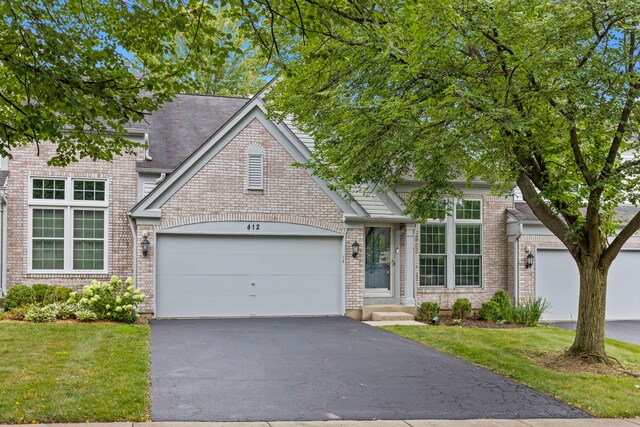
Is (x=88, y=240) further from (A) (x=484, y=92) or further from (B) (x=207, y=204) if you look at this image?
(A) (x=484, y=92)

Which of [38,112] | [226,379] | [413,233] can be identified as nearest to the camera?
[38,112]

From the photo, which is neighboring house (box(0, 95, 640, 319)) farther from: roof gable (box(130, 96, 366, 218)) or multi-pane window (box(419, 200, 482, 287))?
multi-pane window (box(419, 200, 482, 287))

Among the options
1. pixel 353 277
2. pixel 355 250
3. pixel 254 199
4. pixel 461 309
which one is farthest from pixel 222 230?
pixel 461 309

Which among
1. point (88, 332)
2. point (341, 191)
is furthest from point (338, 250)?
point (88, 332)

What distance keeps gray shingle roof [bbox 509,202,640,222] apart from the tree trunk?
248 inches

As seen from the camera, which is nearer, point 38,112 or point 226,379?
point 38,112

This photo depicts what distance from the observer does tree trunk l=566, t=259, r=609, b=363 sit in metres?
10.1

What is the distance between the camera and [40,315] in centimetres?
1253

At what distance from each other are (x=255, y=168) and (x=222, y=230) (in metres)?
1.82

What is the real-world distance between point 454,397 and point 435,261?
30.2 ft

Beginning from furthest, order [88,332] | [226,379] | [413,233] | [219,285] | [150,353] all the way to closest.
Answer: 1. [413,233]
2. [219,285]
3. [88,332]
4. [150,353]
5. [226,379]

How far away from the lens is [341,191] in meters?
15.2

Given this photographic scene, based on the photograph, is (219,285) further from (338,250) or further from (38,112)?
(38,112)

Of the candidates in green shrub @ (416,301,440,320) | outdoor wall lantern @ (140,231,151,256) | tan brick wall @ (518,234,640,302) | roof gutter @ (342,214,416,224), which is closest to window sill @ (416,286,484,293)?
green shrub @ (416,301,440,320)
